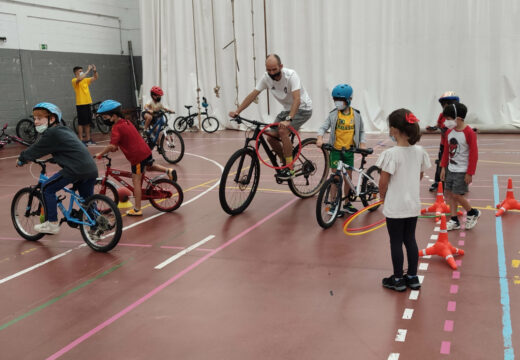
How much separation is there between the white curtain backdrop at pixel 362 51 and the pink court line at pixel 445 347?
43.4 ft

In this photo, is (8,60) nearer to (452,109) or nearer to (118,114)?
(118,114)

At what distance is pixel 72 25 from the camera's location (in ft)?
61.5

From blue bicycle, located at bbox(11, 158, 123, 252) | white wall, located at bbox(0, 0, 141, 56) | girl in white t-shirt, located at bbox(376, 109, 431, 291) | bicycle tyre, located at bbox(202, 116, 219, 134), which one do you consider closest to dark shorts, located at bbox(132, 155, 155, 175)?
blue bicycle, located at bbox(11, 158, 123, 252)

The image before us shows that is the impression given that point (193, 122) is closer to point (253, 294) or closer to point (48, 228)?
point (48, 228)

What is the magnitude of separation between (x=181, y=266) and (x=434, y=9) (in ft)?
42.5

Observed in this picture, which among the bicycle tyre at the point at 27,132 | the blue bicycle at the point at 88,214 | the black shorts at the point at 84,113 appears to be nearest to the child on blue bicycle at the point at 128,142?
the blue bicycle at the point at 88,214

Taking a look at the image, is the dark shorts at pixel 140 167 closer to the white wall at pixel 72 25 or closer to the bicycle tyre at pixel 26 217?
the bicycle tyre at pixel 26 217

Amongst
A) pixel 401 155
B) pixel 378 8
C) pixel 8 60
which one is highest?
pixel 378 8

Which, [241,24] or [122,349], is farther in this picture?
[241,24]

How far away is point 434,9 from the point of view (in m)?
15.8

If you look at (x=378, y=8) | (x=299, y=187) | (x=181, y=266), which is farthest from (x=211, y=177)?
(x=378, y=8)

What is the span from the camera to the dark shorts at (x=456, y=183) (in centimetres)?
606

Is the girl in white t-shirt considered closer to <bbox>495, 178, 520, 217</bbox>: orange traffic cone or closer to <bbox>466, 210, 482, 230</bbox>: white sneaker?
<bbox>466, 210, 482, 230</bbox>: white sneaker

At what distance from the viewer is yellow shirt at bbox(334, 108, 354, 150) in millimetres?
6973
